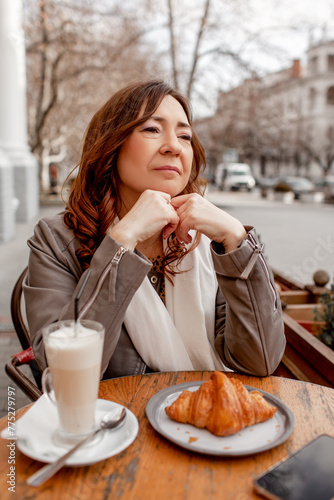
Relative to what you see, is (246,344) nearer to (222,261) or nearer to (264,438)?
(222,261)

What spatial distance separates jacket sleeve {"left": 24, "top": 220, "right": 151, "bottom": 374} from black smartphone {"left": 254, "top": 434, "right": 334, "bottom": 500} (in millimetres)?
673

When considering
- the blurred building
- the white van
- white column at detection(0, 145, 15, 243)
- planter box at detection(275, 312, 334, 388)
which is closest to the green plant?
planter box at detection(275, 312, 334, 388)

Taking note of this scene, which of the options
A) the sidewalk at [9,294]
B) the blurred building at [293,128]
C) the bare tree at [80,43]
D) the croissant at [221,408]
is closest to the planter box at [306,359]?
the croissant at [221,408]

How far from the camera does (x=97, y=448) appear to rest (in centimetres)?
110

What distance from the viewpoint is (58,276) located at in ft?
A: 5.61

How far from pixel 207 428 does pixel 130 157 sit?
3.53 feet

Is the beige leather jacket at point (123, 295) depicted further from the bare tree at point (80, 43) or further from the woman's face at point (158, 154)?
the bare tree at point (80, 43)

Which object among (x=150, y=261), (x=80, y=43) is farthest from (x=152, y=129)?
(x=80, y=43)

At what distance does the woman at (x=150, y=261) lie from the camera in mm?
1549

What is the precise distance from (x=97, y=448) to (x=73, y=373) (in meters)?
0.19

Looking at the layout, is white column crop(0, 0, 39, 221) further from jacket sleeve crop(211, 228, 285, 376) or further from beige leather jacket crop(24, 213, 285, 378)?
jacket sleeve crop(211, 228, 285, 376)

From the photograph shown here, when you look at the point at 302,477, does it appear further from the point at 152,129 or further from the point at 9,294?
the point at 9,294

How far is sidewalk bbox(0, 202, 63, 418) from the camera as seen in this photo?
339cm

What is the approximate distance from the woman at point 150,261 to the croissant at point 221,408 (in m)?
0.38
